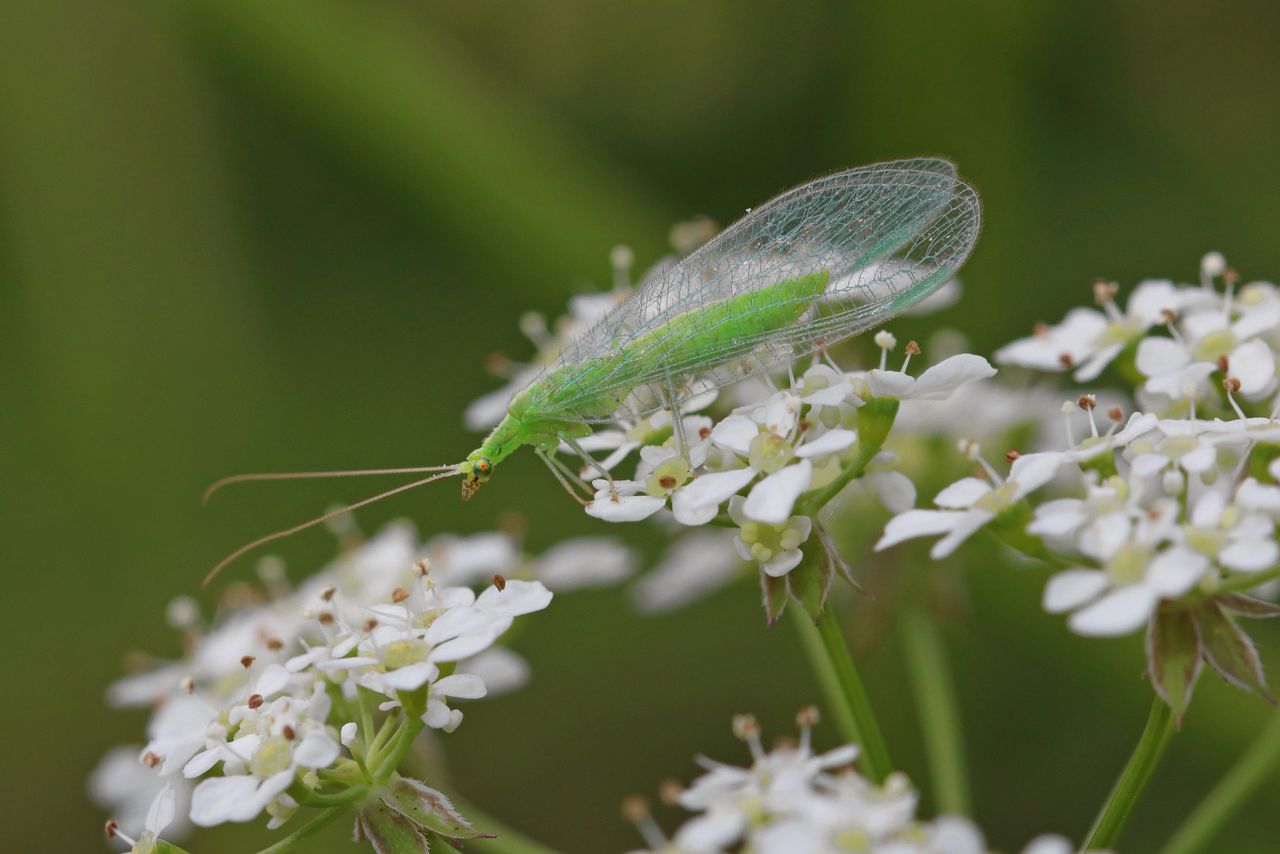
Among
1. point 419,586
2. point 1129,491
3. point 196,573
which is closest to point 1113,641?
point 1129,491

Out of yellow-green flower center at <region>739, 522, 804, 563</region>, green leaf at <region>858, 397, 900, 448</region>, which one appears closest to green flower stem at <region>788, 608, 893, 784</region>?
yellow-green flower center at <region>739, 522, 804, 563</region>

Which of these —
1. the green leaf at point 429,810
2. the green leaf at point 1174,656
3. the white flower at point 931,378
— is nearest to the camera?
the green leaf at point 1174,656

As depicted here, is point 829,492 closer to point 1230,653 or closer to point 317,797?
point 1230,653

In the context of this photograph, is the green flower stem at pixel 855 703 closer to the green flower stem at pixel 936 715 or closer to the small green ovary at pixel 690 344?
the green flower stem at pixel 936 715

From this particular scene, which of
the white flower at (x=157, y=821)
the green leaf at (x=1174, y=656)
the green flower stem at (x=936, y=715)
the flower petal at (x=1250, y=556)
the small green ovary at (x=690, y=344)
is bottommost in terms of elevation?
the green flower stem at (x=936, y=715)

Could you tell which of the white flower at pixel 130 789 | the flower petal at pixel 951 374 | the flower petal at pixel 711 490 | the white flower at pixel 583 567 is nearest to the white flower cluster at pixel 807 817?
the flower petal at pixel 711 490

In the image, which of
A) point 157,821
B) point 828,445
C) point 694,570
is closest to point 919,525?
point 828,445
